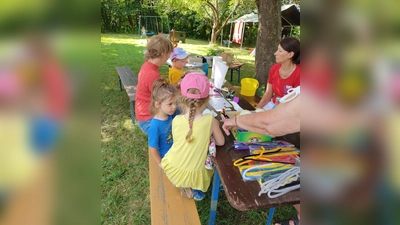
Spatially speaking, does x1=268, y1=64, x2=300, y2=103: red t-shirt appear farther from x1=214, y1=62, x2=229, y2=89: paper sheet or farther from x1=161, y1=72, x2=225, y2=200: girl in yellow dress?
x1=161, y1=72, x2=225, y2=200: girl in yellow dress

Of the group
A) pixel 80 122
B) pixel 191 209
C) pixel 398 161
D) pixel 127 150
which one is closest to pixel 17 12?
pixel 80 122

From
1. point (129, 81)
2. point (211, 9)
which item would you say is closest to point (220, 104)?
point (129, 81)

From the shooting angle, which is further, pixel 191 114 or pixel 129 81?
pixel 129 81

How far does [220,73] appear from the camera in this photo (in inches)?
146

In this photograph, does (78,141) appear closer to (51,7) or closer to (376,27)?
(51,7)

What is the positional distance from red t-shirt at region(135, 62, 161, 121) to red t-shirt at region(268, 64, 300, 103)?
1.70 meters

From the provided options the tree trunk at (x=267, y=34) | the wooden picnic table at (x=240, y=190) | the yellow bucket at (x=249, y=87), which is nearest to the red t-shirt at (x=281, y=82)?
the yellow bucket at (x=249, y=87)

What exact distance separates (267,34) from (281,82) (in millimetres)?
3162

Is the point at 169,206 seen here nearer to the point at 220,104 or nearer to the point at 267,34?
the point at 220,104

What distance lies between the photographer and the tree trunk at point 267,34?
229 inches

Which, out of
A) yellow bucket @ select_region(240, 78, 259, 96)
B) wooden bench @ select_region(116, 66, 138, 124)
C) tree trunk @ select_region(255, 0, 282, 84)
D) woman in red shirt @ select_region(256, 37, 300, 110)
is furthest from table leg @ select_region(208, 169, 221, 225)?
tree trunk @ select_region(255, 0, 282, 84)

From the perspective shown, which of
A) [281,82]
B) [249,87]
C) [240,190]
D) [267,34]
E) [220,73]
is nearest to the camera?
[240,190]

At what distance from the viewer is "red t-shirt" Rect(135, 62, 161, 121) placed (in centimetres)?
299

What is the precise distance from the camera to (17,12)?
13.4 inches
